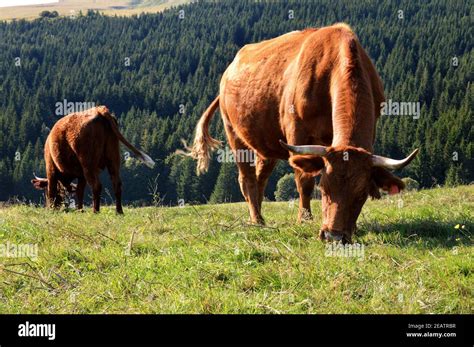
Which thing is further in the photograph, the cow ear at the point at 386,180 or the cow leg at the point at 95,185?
the cow leg at the point at 95,185

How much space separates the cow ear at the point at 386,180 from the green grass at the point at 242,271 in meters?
0.75

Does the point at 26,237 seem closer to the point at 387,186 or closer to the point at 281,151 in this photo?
the point at 281,151

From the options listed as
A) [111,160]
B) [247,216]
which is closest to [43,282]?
[247,216]

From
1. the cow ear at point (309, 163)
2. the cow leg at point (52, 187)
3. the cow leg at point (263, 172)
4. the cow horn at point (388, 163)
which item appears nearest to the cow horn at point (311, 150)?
the cow ear at point (309, 163)

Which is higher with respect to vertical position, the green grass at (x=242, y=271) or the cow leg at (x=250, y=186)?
the green grass at (x=242, y=271)

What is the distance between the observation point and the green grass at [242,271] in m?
5.61

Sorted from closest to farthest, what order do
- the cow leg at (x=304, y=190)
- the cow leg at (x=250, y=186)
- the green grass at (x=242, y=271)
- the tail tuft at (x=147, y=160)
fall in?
1. the green grass at (x=242, y=271)
2. the cow leg at (x=304, y=190)
3. the cow leg at (x=250, y=186)
4. the tail tuft at (x=147, y=160)

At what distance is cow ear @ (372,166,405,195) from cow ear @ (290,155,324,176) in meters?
0.70

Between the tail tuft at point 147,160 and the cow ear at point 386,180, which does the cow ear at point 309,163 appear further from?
the tail tuft at point 147,160

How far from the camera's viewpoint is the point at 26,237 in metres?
9.21

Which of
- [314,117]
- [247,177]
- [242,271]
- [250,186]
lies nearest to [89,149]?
[247,177]

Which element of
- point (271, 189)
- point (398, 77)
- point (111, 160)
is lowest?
point (271, 189)

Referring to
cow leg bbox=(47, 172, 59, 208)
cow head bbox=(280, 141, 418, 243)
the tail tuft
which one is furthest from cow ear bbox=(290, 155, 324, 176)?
cow leg bbox=(47, 172, 59, 208)

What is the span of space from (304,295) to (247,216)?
6.51 metres
